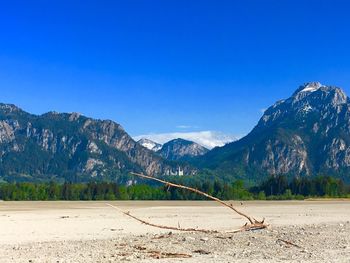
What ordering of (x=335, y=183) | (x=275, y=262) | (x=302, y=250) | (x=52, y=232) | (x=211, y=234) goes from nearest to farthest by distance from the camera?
(x=275, y=262) → (x=302, y=250) → (x=211, y=234) → (x=52, y=232) → (x=335, y=183)

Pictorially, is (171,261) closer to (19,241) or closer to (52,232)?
(19,241)

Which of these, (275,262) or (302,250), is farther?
(302,250)

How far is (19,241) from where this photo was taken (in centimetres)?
2914

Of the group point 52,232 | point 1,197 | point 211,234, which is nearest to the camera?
point 211,234

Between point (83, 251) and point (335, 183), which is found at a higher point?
point (335, 183)

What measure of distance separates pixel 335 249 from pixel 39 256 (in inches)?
481

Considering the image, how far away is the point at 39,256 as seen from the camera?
21875 mm

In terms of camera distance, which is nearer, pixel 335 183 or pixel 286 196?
pixel 286 196

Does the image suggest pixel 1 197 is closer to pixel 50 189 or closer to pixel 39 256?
pixel 50 189

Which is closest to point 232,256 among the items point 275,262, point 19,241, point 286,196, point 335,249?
point 275,262

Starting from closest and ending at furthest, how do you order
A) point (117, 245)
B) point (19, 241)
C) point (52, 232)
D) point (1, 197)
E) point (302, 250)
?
point (302, 250)
point (117, 245)
point (19, 241)
point (52, 232)
point (1, 197)

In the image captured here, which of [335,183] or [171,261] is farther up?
[335,183]

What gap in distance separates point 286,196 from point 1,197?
276 ft

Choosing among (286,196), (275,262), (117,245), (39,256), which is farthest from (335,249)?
(286,196)
